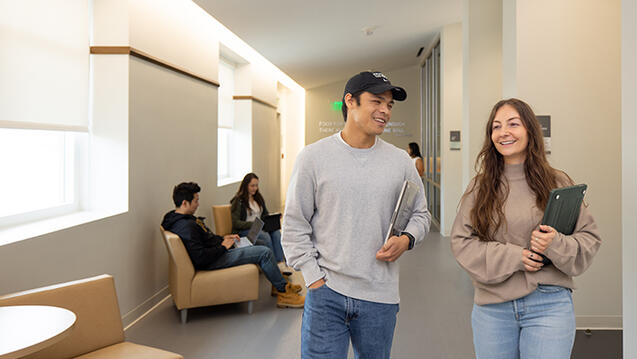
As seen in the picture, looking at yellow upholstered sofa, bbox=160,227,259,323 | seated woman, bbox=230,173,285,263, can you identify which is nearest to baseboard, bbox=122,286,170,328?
yellow upholstered sofa, bbox=160,227,259,323

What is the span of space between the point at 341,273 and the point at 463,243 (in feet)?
1.56

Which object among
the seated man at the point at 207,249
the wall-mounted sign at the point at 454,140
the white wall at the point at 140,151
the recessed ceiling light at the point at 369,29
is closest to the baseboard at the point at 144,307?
the white wall at the point at 140,151

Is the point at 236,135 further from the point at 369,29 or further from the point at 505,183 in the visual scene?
the point at 505,183

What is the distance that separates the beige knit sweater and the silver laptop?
129 inches

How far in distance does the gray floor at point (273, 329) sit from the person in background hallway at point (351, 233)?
1.87m

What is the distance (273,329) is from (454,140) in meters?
5.71

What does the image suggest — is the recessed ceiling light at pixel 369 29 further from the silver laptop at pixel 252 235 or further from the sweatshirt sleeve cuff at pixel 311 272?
the sweatshirt sleeve cuff at pixel 311 272

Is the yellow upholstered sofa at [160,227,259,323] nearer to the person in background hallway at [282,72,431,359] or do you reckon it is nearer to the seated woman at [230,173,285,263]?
the seated woman at [230,173,285,263]

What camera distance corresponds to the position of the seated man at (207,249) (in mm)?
4297

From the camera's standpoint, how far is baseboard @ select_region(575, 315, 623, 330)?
3.93 meters

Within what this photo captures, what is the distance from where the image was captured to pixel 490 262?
1.81 meters

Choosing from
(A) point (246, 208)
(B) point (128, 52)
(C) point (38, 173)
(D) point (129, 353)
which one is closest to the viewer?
(D) point (129, 353)

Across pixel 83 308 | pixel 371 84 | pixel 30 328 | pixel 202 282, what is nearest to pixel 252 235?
pixel 202 282

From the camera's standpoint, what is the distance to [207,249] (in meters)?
4.37
